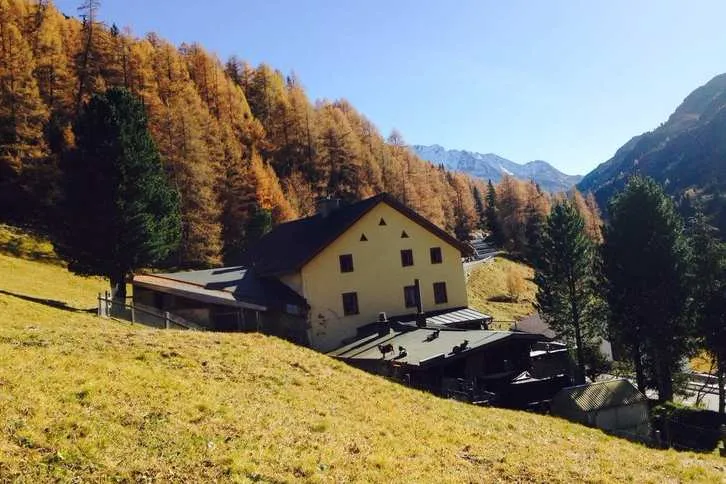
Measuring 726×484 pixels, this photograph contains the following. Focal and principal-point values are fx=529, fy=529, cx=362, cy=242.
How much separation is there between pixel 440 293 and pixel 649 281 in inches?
567

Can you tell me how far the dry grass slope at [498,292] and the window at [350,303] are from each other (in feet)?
71.2

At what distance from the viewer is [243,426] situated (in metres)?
11.6

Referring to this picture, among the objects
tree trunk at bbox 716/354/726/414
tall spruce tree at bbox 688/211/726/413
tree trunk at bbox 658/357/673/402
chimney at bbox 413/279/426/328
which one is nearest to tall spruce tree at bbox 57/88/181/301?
chimney at bbox 413/279/426/328

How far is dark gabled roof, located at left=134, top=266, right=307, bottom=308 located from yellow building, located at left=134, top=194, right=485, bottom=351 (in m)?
0.08

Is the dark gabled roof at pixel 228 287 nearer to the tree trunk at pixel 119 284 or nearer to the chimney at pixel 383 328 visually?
the tree trunk at pixel 119 284

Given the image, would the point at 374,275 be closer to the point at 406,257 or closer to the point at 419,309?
the point at 406,257

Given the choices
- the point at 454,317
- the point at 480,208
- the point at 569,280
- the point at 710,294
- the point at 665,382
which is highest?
the point at 480,208

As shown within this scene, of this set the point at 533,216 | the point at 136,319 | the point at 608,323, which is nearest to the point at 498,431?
the point at 136,319

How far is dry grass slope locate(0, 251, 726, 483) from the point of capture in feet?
30.5

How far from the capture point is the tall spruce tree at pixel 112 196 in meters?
33.8

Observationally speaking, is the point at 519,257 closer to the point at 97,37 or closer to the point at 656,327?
the point at 656,327

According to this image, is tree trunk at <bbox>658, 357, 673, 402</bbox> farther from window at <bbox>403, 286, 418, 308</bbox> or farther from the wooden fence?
the wooden fence

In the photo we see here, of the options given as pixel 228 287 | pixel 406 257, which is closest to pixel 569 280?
pixel 406 257

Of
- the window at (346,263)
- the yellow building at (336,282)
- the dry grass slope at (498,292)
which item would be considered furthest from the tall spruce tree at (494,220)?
the window at (346,263)
